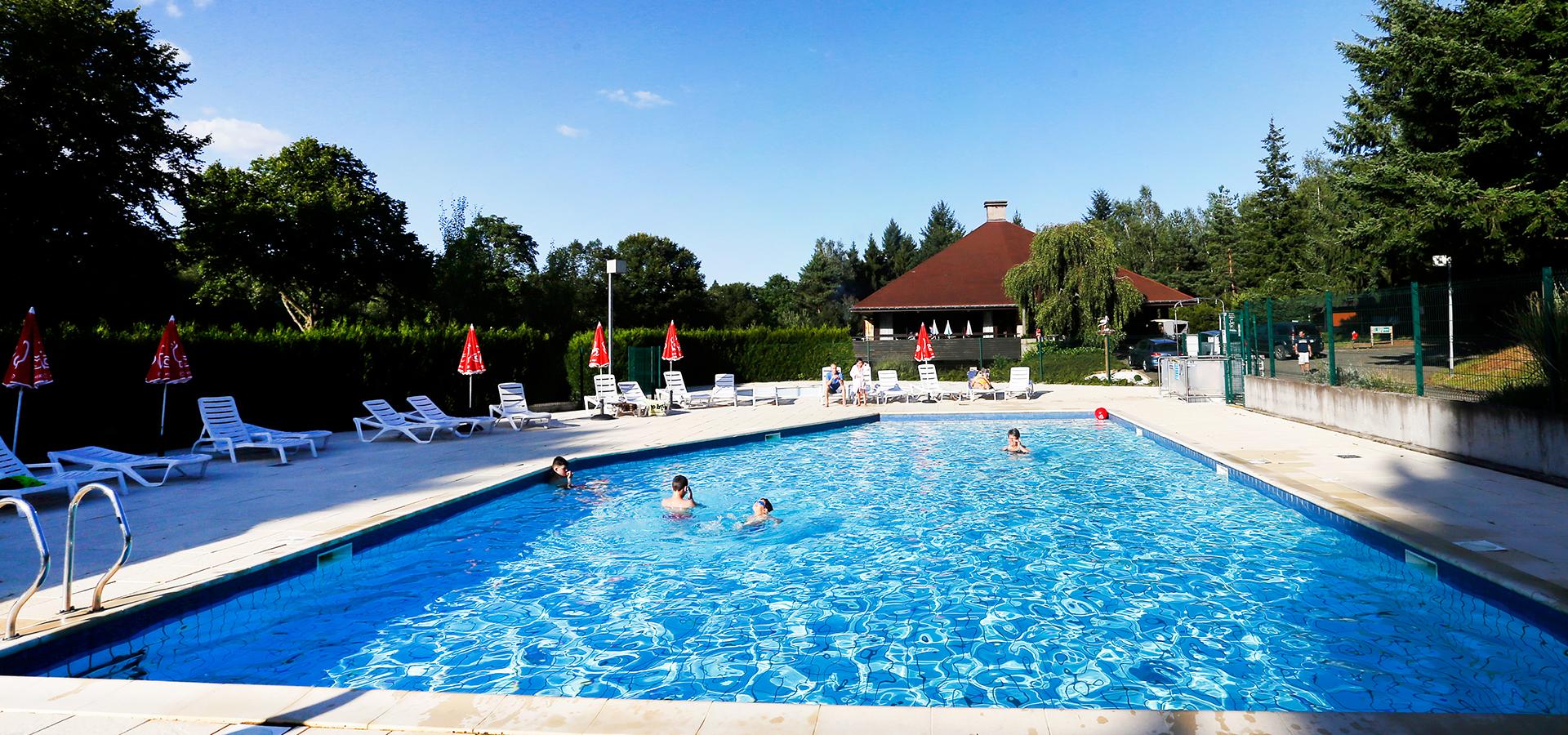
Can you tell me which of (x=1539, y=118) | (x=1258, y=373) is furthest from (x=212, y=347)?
(x=1539, y=118)

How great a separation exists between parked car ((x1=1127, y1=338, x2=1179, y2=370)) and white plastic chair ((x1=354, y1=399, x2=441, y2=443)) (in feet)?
73.8

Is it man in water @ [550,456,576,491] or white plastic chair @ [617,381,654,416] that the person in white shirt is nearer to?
white plastic chair @ [617,381,654,416]

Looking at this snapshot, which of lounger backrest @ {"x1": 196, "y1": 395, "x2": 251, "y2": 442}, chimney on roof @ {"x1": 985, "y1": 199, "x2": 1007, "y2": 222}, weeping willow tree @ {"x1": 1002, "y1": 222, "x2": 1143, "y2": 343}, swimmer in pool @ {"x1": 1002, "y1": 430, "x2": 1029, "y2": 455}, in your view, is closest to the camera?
lounger backrest @ {"x1": 196, "y1": 395, "x2": 251, "y2": 442}

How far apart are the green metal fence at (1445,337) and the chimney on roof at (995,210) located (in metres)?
33.8

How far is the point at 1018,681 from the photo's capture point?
4.55 metres

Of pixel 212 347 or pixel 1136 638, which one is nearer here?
pixel 1136 638

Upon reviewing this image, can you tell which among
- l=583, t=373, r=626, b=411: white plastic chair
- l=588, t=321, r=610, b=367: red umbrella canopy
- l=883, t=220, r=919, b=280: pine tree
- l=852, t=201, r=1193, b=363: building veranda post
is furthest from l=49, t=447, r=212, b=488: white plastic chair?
l=883, t=220, r=919, b=280: pine tree

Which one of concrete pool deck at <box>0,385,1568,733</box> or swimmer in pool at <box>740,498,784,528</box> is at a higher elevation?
concrete pool deck at <box>0,385,1568,733</box>

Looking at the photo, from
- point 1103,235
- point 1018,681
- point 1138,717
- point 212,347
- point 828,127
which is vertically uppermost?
point 828,127

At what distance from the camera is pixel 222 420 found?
11914mm

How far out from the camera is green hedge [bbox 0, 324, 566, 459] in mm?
11797

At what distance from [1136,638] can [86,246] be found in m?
28.5

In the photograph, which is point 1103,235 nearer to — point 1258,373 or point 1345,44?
point 1345,44

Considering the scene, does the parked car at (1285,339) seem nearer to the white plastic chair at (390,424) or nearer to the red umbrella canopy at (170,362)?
the white plastic chair at (390,424)
